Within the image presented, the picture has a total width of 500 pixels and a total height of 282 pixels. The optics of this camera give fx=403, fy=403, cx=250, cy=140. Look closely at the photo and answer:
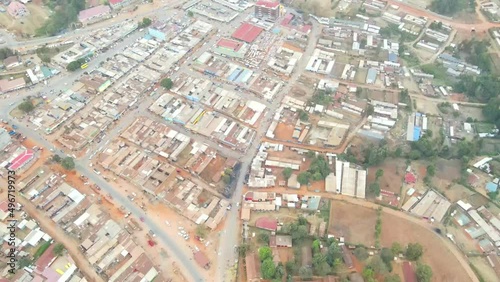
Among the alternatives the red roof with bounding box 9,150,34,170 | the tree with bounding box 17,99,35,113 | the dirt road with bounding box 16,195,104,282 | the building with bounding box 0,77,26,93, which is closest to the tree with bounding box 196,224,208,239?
the dirt road with bounding box 16,195,104,282

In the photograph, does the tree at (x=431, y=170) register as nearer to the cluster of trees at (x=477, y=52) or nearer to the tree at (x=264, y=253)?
the tree at (x=264, y=253)

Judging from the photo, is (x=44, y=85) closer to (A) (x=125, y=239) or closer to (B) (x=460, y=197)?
(A) (x=125, y=239)

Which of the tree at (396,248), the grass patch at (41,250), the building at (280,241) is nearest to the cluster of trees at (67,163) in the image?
the grass patch at (41,250)

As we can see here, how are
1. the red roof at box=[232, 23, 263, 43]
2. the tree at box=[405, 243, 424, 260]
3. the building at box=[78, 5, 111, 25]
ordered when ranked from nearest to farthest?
the tree at box=[405, 243, 424, 260]
the red roof at box=[232, 23, 263, 43]
the building at box=[78, 5, 111, 25]

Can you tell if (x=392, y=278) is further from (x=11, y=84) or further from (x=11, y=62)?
(x=11, y=62)

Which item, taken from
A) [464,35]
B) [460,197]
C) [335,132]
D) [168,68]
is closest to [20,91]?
[168,68]

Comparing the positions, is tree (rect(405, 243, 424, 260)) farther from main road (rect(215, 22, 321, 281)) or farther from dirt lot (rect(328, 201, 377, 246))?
main road (rect(215, 22, 321, 281))
